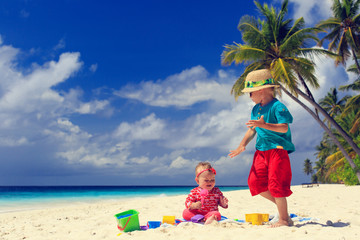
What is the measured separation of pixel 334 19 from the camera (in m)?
17.5

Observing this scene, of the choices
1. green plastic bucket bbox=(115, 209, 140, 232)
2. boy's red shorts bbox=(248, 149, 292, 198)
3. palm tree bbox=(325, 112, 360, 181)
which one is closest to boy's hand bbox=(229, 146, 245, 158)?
boy's red shorts bbox=(248, 149, 292, 198)

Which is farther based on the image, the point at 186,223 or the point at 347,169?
the point at 347,169

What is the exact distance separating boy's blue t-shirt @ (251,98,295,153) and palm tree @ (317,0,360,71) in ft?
50.0

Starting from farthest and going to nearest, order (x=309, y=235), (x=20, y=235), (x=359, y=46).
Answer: (x=359, y=46)
(x=20, y=235)
(x=309, y=235)

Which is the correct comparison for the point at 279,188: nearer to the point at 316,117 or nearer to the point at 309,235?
the point at 309,235

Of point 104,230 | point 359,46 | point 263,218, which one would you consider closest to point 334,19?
point 359,46

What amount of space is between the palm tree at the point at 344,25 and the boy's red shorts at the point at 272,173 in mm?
15445

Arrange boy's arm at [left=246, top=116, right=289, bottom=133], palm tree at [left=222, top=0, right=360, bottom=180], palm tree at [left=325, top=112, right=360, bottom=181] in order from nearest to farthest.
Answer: boy's arm at [left=246, top=116, right=289, bottom=133]
palm tree at [left=222, top=0, right=360, bottom=180]
palm tree at [left=325, top=112, right=360, bottom=181]

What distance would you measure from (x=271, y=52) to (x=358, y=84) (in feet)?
34.9

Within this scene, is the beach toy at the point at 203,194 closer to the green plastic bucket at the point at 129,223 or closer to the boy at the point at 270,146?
the boy at the point at 270,146

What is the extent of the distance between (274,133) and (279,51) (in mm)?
11654

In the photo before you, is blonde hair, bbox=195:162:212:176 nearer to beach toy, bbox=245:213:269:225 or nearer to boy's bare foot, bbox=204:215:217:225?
boy's bare foot, bbox=204:215:217:225

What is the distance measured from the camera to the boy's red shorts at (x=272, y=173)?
3760mm

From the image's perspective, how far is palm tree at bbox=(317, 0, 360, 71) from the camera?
16.9 m
